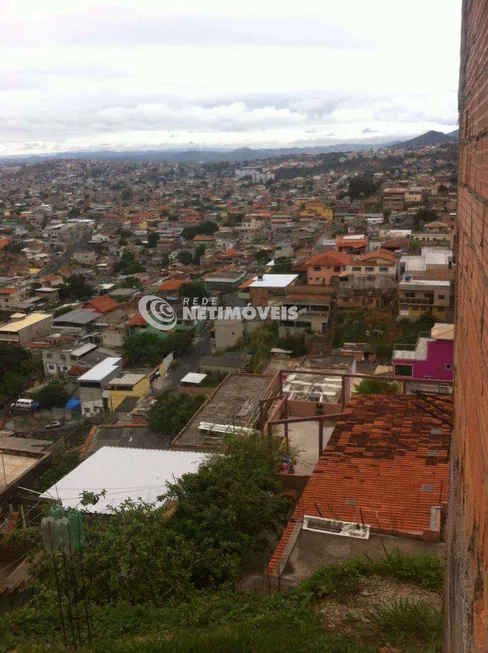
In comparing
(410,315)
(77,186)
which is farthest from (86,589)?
(77,186)

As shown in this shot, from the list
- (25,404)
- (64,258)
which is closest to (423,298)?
(25,404)

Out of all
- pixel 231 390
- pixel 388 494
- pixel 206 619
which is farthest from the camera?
pixel 231 390

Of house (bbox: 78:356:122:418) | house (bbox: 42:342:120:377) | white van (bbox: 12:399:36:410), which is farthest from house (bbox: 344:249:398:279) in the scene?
white van (bbox: 12:399:36:410)

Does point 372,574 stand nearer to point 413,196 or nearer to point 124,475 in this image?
point 124,475

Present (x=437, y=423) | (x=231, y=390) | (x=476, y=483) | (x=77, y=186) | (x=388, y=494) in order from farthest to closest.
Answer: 1. (x=77, y=186)
2. (x=231, y=390)
3. (x=437, y=423)
4. (x=388, y=494)
5. (x=476, y=483)

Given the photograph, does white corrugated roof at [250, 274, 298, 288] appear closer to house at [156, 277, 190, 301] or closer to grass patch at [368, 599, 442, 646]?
house at [156, 277, 190, 301]

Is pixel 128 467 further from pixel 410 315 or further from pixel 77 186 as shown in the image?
pixel 77 186
